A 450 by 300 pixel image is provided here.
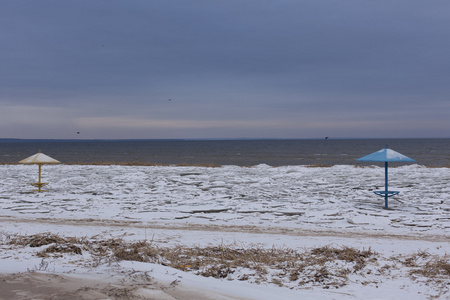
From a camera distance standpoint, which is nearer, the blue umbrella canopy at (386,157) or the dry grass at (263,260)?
the dry grass at (263,260)

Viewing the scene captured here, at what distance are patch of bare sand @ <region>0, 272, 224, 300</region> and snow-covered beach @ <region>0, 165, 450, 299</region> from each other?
0.03 meters

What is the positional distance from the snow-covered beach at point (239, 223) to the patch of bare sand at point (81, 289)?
3cm

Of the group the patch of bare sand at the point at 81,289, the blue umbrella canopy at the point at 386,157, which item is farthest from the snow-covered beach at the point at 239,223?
the blue umbrella canopy at the point at 386,157

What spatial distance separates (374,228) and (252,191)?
4958mm

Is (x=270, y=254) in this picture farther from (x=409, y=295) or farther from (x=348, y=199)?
(x=348, y=199)

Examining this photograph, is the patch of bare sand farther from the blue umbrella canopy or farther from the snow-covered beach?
the blue umbrella canopy

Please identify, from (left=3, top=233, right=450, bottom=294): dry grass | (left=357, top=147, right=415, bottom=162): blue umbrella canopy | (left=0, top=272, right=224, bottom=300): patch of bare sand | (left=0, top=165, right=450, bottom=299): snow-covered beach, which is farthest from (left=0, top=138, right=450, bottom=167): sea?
(left=0, top=272, right=224, bottom=300): patch of bare sand

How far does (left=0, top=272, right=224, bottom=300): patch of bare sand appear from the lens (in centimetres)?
343

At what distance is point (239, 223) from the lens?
25.2 feet

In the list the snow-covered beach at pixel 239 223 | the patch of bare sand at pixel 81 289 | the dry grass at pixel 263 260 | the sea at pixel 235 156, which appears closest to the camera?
the patch of bare sand at pixel 81 289

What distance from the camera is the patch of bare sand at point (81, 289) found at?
3426 millimetres

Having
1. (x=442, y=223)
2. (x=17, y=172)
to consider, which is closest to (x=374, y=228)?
(x=442, y=223)

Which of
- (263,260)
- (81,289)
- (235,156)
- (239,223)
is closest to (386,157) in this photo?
(239,223)

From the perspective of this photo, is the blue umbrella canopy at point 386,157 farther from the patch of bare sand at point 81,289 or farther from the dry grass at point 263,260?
the patch of bare sand at point 81,289
